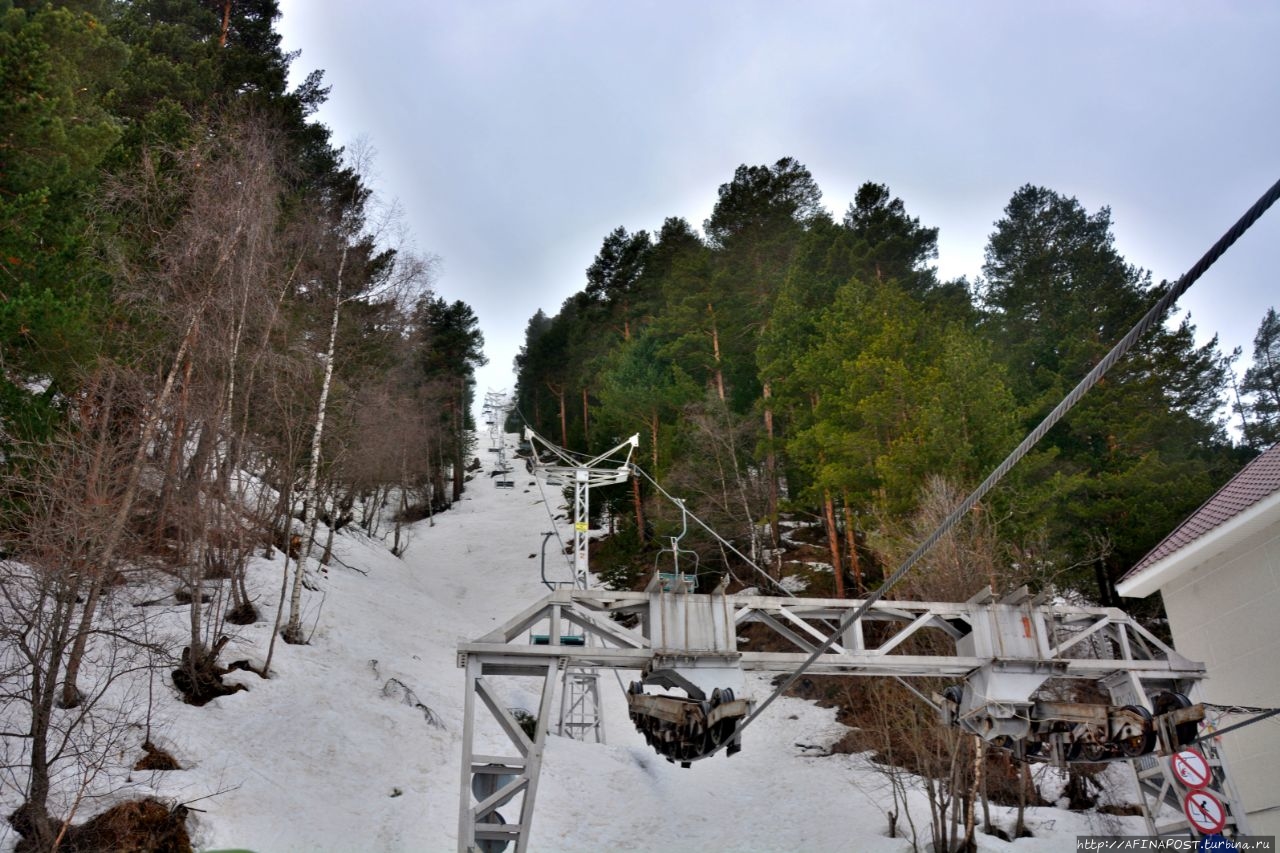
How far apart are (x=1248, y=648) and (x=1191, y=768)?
4172 mm

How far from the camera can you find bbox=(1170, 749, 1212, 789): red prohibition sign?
8.43 m

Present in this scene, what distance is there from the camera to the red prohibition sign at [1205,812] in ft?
27.0

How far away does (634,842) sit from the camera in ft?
44.4

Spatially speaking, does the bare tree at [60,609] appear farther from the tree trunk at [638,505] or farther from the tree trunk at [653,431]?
the tree trunk at [638,505]

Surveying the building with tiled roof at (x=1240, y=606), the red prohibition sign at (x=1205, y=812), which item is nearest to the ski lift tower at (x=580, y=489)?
the red prohibition sign at (x=1205, y=812)

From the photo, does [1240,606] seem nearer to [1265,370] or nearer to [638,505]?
[638,505]

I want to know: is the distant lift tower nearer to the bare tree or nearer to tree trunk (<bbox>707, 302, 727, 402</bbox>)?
the bare tree

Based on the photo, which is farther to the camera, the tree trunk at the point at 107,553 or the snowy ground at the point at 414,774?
the snowy ground at the point at 414,774

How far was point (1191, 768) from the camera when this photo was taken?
8539 mm

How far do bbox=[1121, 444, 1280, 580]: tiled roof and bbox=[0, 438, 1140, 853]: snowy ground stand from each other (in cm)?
477

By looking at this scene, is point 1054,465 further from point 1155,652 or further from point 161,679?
point 161,679

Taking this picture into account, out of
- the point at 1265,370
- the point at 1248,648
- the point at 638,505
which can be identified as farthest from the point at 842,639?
the point at 1265,370

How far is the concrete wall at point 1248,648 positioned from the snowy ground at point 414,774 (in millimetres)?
2967

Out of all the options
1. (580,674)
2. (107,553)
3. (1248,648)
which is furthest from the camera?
(580,674)
